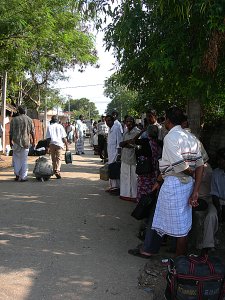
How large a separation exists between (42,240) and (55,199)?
8.64 ft

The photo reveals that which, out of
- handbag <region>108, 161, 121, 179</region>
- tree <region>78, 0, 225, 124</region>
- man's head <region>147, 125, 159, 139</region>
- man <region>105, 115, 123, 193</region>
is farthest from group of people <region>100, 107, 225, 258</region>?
man <region>105, 115, 123, 193</region>

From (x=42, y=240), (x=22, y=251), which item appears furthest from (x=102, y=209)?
(x=22, y=251)

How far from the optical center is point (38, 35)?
37.1ft

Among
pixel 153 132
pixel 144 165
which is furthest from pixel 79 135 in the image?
pixel 153 132

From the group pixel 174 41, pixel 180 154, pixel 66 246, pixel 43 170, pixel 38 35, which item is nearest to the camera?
pixel 180 154

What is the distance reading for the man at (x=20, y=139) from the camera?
31.8 ft

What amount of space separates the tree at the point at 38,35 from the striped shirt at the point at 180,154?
5.50m

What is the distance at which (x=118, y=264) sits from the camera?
177 inches

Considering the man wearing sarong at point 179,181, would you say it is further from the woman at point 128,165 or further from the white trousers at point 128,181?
the white trousers at point 128,181

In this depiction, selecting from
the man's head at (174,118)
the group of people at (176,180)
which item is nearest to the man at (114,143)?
the group of people at (176,180)

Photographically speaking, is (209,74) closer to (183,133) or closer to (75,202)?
(183,133)

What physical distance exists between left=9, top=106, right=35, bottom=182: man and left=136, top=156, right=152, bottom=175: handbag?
4.26 metres

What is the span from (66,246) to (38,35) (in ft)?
25.4

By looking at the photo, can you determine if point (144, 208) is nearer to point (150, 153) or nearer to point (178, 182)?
point (178, 182)
